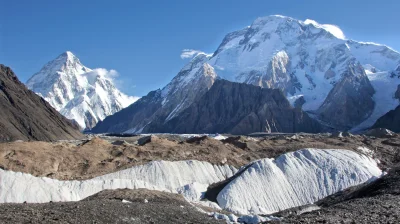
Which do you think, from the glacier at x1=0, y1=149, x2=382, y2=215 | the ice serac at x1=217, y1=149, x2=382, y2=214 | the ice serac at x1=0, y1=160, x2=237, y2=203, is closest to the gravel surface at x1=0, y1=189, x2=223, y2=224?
the glacier at x1=0, y1=149, x2=382, y2=215

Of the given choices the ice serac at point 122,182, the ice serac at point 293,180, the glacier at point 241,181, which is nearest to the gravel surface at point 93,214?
the glacier at point 241,181

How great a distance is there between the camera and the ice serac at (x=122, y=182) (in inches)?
2266

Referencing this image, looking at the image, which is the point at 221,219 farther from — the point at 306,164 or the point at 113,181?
the point at 306,164

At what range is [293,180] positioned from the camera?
66.9 metres

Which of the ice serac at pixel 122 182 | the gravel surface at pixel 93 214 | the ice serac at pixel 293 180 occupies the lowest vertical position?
the gravel surface at pixel 93 214

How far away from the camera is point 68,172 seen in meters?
67.7

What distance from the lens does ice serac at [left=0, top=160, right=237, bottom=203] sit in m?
57.6

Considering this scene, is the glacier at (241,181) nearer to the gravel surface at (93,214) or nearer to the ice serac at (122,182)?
the ice serac at (122,182)

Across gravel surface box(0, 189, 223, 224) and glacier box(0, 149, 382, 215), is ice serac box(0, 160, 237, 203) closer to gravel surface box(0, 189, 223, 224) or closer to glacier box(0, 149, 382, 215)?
glacier box(0, 149, 382, 215)

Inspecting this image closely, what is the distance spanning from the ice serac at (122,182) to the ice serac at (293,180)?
7192 mm

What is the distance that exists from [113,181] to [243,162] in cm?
2502

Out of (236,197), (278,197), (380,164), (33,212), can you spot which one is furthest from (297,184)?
(33,212)

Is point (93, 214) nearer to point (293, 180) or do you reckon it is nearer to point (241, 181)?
point (241, 181)

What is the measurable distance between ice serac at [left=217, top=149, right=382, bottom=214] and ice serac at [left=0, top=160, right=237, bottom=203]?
719cm
